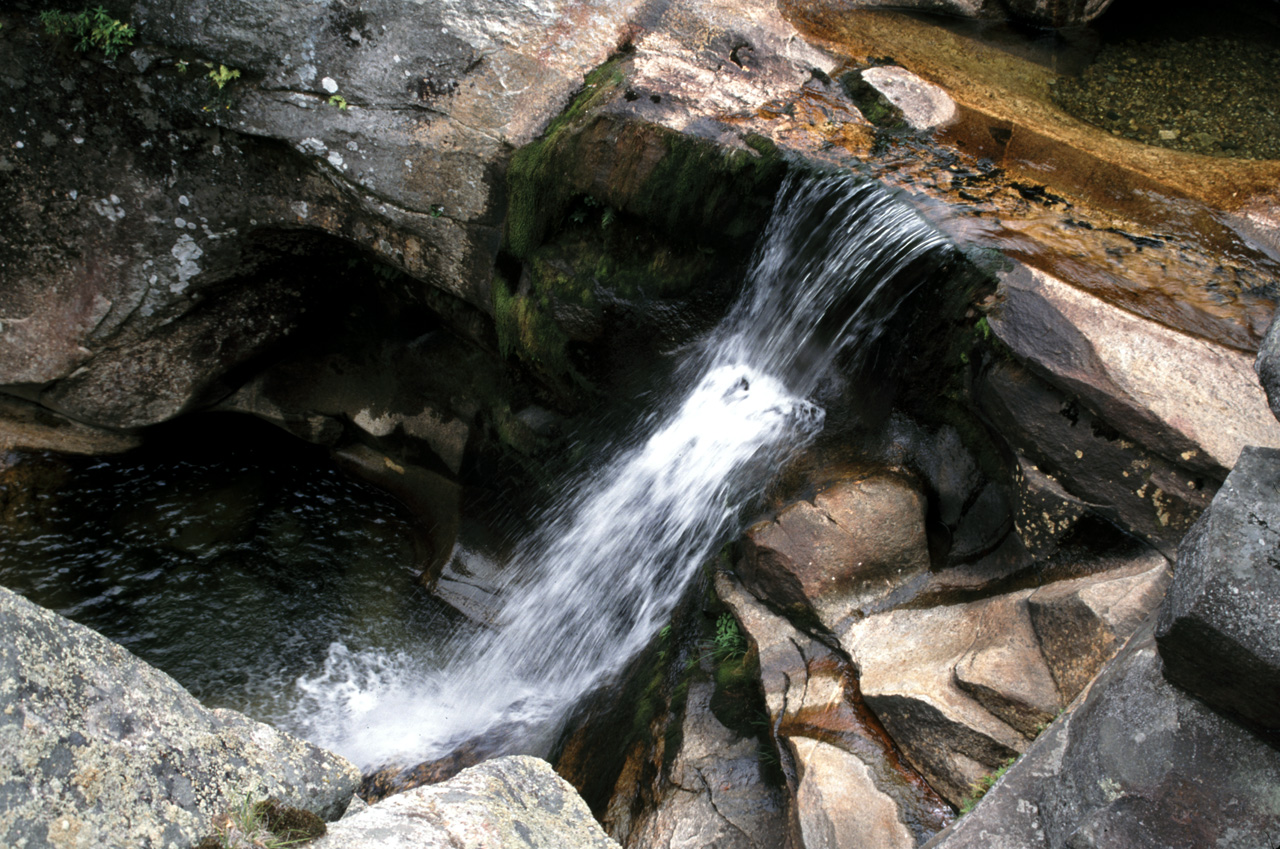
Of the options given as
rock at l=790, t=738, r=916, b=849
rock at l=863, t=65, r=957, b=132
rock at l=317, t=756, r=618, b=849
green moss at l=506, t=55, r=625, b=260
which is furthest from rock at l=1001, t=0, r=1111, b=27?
rock at l=317, t=756, r=618, b=849

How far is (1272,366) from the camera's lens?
7.04 ft

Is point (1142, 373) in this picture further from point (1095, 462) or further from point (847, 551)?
point (847, 551)

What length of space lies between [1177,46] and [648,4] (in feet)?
16.0

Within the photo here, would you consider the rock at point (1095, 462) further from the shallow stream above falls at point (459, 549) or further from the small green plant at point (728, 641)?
the small green plant at point (728, 641)

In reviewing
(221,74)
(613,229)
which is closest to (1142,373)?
(613,229)

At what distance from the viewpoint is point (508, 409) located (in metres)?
6.52

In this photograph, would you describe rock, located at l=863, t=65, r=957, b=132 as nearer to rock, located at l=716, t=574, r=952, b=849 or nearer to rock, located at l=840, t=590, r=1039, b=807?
rock, located at l=840, t=590, r=1039, b=807

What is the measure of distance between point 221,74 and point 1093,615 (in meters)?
6.56

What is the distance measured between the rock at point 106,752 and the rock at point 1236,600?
9.12 feet

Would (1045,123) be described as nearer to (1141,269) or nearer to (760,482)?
(1141,269)

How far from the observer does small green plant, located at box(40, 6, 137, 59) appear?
5477 millimetres

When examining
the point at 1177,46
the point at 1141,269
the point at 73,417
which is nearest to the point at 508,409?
the point at 73,417

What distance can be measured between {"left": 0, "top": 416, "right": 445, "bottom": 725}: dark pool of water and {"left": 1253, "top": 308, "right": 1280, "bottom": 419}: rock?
5.73m

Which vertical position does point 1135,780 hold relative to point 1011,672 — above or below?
above
